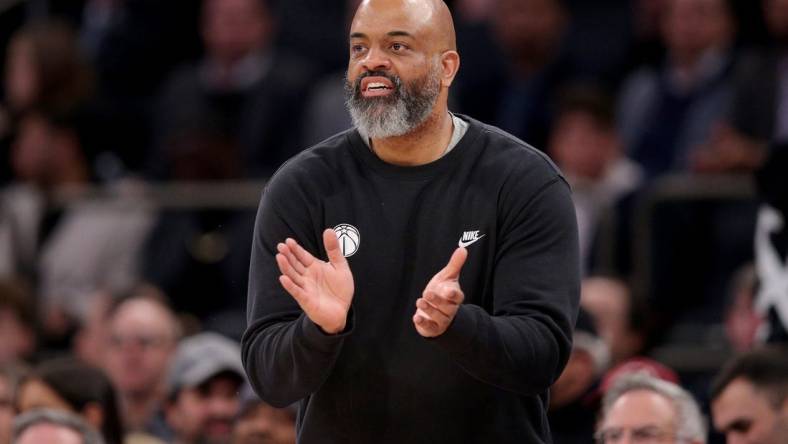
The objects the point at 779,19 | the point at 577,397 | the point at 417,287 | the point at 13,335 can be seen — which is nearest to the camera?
the point at 417,287

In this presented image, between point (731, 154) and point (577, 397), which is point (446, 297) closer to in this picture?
point (577, 397)

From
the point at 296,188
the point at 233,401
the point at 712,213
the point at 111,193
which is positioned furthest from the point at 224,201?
the point at 296,188

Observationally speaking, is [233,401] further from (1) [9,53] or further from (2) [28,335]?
(1) [9,53]

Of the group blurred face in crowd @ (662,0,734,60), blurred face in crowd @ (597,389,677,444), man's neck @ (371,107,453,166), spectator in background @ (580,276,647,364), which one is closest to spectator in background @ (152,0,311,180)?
blurred face in crowd @ (662,0,734,60)

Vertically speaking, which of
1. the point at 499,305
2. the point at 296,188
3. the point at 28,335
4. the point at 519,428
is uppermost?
the point at 296,188

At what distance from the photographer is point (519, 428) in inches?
164

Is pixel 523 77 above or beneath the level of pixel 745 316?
above

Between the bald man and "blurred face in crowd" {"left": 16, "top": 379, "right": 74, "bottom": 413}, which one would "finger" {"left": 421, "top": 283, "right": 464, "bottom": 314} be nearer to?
the bald man

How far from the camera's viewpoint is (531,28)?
958cm

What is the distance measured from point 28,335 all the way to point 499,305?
5278 millimetres

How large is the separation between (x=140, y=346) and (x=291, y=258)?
4.46 meters

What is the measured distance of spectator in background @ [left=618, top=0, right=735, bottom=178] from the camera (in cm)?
899

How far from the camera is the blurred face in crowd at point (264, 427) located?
6.86 meters

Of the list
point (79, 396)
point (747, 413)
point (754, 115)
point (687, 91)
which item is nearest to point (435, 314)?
point (747, 413)
